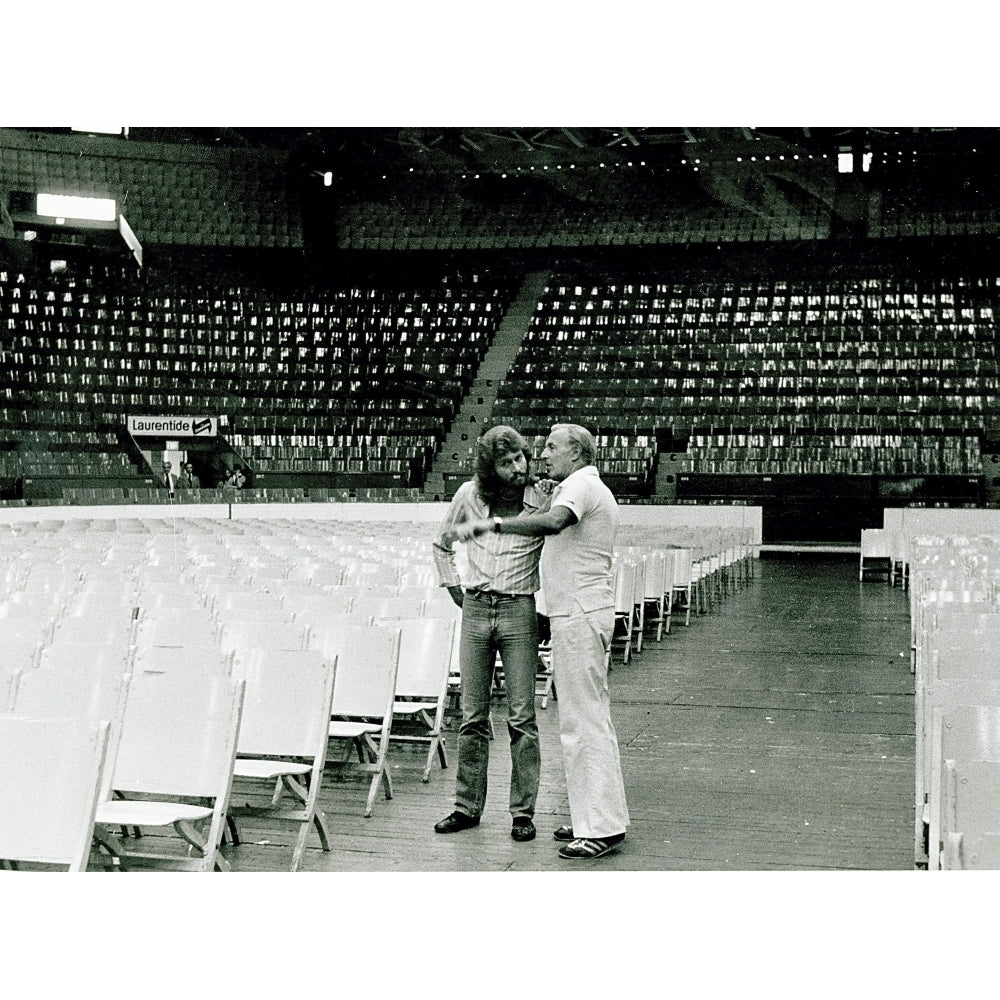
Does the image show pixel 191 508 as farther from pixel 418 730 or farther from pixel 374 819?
pixel 374 819

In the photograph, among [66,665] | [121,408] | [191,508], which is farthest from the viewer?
[121,408]

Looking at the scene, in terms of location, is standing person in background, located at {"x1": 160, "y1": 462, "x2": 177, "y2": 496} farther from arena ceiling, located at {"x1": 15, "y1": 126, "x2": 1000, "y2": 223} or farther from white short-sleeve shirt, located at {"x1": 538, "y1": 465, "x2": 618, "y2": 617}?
white short-sleeve shirt, located at {"x1": 538, "y1": 465, "x2": 618, "y2": 617}

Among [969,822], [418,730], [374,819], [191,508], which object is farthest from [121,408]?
[969,822]

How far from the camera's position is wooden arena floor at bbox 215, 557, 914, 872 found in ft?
14.6

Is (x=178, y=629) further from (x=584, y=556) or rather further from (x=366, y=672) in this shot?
(x=584, y=556)

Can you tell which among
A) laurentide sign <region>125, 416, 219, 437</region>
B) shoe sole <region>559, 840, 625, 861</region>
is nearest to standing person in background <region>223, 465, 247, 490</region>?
laurentide sign <region>125, 416, 219, 437</region>

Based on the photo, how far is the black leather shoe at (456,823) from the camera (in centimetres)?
473

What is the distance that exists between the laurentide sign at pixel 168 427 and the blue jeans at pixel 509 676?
2118 centimetres

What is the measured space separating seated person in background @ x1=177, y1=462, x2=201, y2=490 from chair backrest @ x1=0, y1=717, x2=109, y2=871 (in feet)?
68.5

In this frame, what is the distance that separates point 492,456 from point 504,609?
21.8 inches

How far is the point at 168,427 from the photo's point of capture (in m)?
25.0
